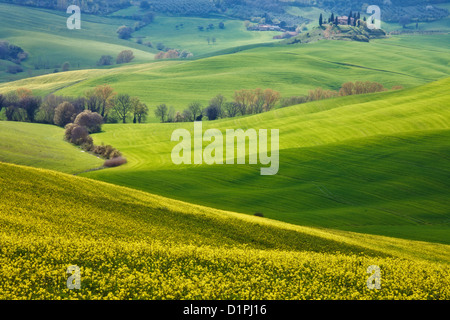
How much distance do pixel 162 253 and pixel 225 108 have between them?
152472 millimetres

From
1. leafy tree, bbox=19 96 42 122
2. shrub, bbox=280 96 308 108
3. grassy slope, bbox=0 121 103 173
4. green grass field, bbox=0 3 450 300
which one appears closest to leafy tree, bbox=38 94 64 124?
leafy tree, bbox=19 96 42 122

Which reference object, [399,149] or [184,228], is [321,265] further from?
[399,149]

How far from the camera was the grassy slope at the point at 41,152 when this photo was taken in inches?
3698

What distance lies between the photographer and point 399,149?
91.2m

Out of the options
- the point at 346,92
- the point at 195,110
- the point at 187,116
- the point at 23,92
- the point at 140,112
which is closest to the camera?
the point at 140,112

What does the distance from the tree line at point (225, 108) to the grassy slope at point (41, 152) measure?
1903 inches

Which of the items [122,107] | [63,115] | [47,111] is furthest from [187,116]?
[47,111]

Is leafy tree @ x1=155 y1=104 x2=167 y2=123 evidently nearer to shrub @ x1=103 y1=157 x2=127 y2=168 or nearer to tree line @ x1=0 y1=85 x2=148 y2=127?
tree line @ x1=0 y1=85 x2=148 y2=127

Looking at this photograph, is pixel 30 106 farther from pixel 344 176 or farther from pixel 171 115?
pixel 344 176

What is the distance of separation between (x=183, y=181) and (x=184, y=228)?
132 feet

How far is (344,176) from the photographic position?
81688 mm

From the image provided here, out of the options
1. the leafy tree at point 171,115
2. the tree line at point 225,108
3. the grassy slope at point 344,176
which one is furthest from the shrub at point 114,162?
the leafy tree at point 171,115
